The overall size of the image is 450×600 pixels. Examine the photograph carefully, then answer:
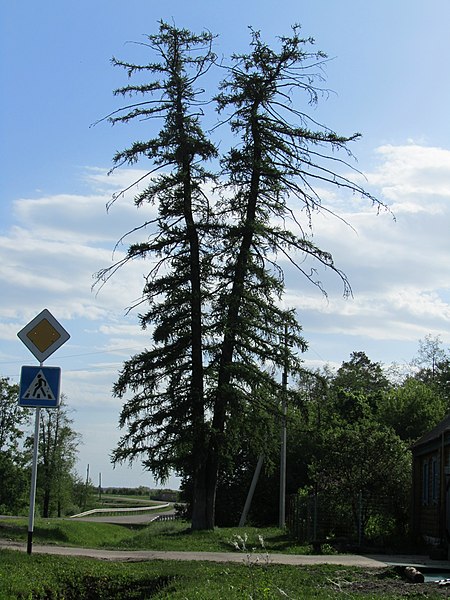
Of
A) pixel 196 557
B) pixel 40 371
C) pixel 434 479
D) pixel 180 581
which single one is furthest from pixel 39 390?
pixel 434 479

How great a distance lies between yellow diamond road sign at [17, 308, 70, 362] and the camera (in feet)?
43.9

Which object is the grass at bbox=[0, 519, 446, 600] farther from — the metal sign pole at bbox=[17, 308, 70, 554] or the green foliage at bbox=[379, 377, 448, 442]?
the green foliage at bbox=[379, 377, 448, 442]

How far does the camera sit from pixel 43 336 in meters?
13.4

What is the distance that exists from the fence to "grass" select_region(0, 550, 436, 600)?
41.7 ft

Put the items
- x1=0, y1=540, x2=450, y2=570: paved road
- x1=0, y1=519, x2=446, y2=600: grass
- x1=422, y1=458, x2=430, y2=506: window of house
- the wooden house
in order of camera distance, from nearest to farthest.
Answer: x1=0, y1=519, x2=446, y2=600: grass, x1=0, y1=540, x2=450, y2=570: paved road, the wooden house, x1=422, y1=458, x2=430, y2=506: window of house

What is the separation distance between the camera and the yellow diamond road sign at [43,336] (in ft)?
43.9

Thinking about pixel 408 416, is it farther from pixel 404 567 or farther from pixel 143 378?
pixel 404 567

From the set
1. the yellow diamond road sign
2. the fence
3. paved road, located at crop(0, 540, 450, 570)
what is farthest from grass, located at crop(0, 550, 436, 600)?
the fence

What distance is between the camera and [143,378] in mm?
25703

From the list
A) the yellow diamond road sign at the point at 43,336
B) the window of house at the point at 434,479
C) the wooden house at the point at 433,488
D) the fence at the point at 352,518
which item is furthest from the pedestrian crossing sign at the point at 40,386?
the fence at the point at 352,518

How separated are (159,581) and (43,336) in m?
4.13

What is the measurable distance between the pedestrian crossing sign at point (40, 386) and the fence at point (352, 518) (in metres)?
15.2

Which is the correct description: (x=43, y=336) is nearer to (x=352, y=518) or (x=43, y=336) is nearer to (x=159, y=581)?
(x=159, y=581)

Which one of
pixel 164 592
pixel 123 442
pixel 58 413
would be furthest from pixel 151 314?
pixel 58 413
